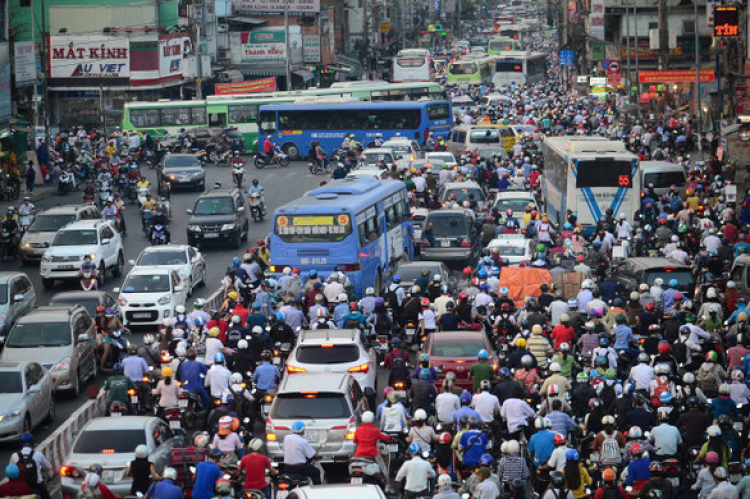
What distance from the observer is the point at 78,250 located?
35438mm

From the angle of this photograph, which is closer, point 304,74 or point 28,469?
point 28,469

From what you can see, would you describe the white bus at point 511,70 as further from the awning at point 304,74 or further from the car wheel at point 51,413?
the car wheel at point 51,413

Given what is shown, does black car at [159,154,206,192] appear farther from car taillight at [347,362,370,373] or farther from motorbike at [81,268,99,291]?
car taillight at [347,362,370,373]

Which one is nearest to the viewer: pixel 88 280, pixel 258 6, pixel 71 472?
pixel 71 472

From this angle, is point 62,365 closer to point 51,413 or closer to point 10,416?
point 51,413

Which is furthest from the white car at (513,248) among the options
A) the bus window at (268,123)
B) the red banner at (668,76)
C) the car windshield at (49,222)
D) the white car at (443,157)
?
the bus window at (268,123)

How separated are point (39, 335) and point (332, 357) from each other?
19.9ft

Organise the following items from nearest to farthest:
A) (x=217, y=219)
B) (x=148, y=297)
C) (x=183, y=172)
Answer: (x=148, y=297) → (x=217, y=219) → (x=183, y=172)

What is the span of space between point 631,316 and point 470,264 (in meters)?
12.1

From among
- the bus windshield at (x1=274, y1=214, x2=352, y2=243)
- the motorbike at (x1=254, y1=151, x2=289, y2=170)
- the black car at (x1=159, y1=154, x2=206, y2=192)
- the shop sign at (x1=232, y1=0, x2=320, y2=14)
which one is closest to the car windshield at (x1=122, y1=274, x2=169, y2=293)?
the bus windshield at (x1=274, y1=214, x2=352, y2=243)

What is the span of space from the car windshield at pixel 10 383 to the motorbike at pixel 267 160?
39.2 m

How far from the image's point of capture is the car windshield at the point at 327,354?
22.4 meters

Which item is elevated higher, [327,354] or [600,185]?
[600,185]

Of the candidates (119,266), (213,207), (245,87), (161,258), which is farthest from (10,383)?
(245,87)
